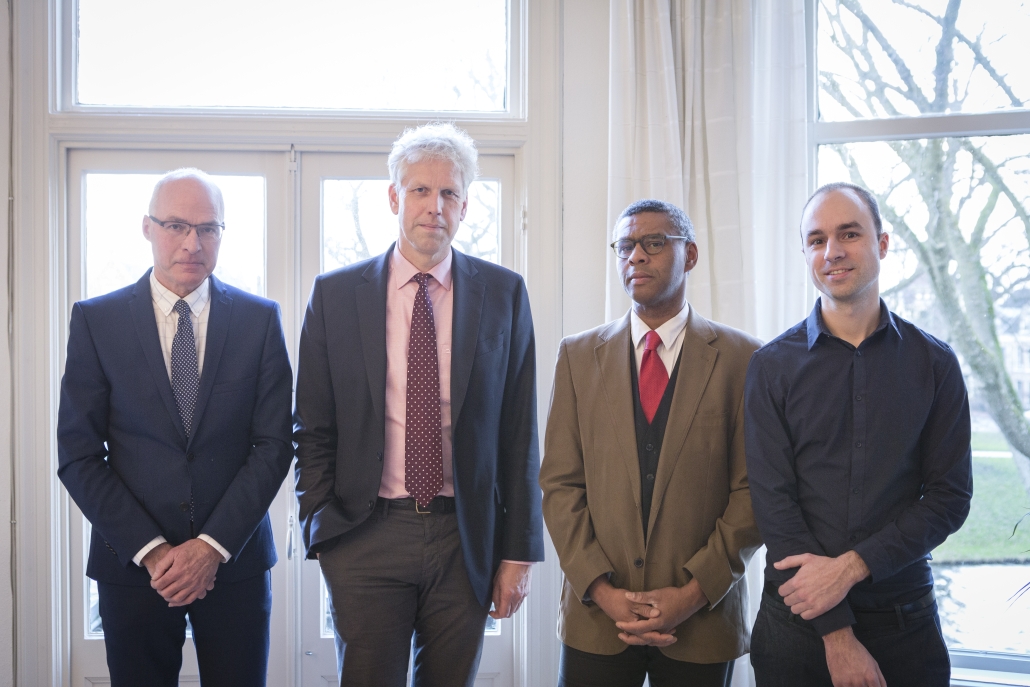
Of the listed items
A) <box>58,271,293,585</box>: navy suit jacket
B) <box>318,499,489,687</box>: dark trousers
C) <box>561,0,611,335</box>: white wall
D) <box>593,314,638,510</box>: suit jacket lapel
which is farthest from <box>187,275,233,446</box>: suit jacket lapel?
<box>561,0,611,335</box>: white wall

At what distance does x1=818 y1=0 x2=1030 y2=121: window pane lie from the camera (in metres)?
2.74

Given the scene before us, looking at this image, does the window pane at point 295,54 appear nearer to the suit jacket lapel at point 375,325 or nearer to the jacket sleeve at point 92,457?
the suit jacket lapel at point 375,325

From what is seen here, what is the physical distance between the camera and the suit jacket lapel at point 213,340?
1.84 meters

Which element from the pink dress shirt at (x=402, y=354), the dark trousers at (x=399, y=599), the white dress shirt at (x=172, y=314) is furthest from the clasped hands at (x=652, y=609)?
the white dress shirt at (x=172, y=314)

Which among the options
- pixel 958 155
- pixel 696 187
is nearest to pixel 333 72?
pixel 696 187

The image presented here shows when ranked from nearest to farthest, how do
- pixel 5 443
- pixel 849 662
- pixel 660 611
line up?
pixel 849 662, pixel 660 611, pixel 5 443

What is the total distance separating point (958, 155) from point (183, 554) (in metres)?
2.99

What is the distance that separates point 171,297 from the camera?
194cm

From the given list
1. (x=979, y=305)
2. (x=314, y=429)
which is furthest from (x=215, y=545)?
(x=979, y=305)

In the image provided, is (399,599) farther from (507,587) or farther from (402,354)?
(402,354)

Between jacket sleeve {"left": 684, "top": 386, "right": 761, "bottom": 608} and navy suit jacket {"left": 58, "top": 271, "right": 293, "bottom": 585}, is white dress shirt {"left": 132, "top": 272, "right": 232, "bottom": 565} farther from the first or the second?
jacket sleeve {"left": 684, "top": 386, "right": 761, "bottom": 608}

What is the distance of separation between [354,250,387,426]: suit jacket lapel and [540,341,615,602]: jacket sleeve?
45 centimetres

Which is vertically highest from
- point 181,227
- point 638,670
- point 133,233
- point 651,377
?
point 133,233

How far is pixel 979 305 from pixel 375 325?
92.1 inches
